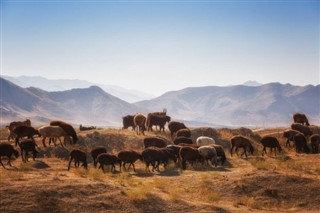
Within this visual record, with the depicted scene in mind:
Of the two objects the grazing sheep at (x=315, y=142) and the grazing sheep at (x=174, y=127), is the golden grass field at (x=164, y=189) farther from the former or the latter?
the grazing sheep at (x=174, y=127)

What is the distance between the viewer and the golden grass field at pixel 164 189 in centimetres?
1644

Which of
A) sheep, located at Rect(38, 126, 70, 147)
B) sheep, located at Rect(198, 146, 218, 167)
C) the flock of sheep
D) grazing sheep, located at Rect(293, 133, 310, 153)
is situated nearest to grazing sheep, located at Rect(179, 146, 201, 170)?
the flock of sheep

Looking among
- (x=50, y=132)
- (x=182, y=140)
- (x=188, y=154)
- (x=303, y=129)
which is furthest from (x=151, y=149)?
(x=303, y=129)

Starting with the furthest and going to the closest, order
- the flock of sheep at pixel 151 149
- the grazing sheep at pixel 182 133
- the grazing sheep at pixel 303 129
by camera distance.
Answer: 1. the grazing sheep at pixel 303 129
2. the grazing sheep at pixel 182 133
3. the flock of sheep at pixel 151 149

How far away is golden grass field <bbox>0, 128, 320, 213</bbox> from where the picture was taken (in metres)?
16.4

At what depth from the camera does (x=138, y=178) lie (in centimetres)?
2181

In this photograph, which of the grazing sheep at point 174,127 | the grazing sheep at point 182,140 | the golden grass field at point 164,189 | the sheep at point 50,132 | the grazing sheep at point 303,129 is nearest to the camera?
the golden grass field at point 164,189

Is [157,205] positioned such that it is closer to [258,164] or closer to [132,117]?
[258,164]

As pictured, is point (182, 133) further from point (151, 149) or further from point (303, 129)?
point (303, 129)

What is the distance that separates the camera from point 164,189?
1967 centimetres

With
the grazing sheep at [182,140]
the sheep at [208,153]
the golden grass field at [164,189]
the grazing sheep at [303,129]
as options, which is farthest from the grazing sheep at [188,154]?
the grazing sheep at [303,129]

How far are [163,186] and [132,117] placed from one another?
2245 centimetres

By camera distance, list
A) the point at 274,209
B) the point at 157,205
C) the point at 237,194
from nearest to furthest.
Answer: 1. the point at 157,205
2. the point at 274,209
3. the point at 237,194

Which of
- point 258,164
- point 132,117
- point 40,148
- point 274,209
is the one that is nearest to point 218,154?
point 258,164
